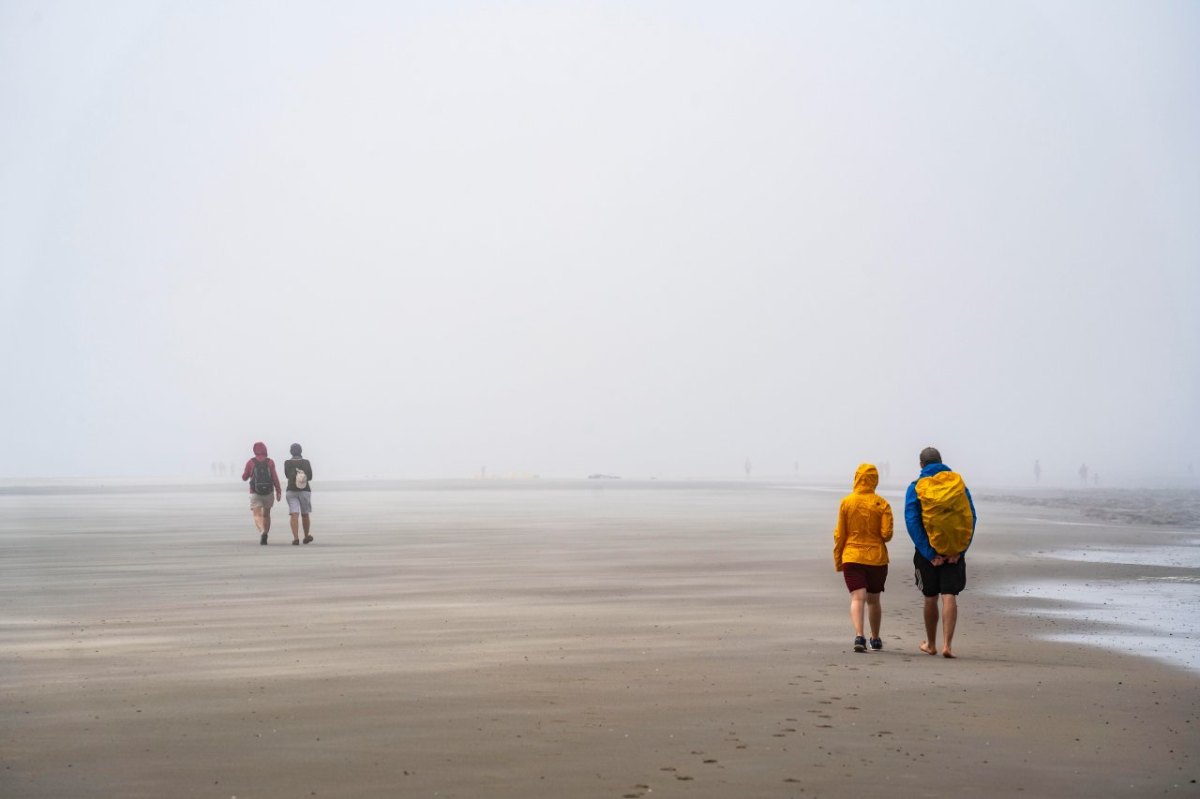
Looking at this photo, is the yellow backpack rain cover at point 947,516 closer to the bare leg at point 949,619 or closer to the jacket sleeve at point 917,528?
the jacket sleeve at point 917,528

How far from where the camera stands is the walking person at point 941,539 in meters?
12.5

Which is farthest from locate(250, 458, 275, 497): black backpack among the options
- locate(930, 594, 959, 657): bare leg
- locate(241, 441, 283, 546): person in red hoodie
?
locate(930, 594, 959, 657): bare leg

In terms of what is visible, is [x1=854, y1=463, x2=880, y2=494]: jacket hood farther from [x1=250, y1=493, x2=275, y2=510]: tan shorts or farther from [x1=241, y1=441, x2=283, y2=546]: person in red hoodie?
[x1=250, y1=493, x2=275, y2=510]: tan shorts

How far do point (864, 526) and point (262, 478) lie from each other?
18640 mm

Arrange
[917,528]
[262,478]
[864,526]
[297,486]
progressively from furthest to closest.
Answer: [262,478], [297,486], [864,526], [917,528]

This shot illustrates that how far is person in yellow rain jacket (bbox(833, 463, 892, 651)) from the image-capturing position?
12922 millimetres

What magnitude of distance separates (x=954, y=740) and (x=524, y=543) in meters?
20.9

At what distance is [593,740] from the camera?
8492 mm

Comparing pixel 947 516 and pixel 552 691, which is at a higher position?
pixel 947 516

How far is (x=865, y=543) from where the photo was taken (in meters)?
13.0

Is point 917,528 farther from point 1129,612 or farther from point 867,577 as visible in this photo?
point 1129,612

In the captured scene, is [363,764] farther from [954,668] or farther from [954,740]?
[954,668]

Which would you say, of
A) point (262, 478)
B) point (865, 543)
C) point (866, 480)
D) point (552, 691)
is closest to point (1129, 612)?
point (865, 543)

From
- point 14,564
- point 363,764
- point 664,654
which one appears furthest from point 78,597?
point 363,764
